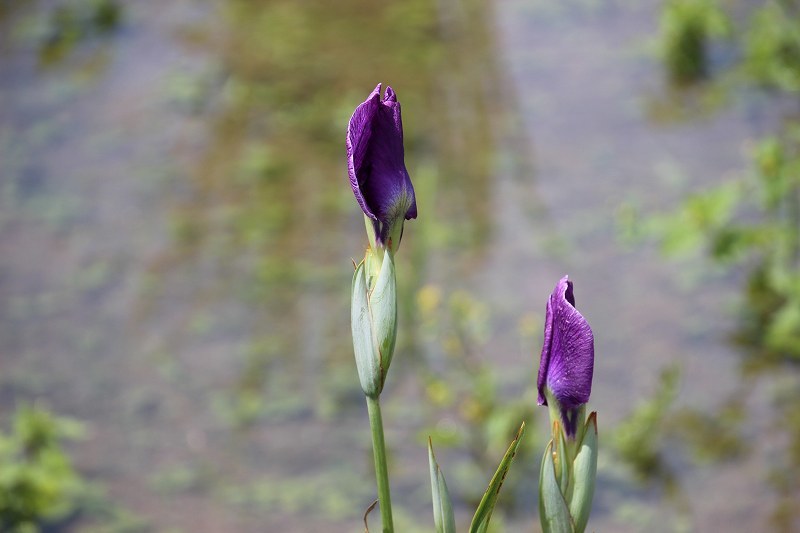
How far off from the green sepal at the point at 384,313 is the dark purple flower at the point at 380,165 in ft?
0.14

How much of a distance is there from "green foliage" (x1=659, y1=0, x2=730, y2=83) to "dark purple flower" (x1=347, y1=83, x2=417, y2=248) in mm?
3285

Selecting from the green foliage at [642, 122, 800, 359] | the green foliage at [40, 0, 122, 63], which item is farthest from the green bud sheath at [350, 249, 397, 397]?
the green foliage at [40, 0, 122, 63]

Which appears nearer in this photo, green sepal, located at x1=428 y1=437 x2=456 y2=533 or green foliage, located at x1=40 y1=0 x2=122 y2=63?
green sepal, located at x1=428 y1=437 x2=456 y2=533

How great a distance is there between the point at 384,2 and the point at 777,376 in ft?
8.91

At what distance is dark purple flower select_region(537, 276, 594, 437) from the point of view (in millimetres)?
1020

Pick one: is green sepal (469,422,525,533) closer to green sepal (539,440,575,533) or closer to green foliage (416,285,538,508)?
green sepal (539,440,575,533)

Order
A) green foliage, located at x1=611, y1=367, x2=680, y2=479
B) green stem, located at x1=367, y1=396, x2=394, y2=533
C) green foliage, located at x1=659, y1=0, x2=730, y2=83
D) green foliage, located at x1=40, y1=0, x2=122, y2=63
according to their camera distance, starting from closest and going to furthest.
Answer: green stem, located at x1=367, y1=396, x2=394, y2=533, green foliage, located at x1=611, y1=367, x2=680, y2=479, green foliage, located at x1=659, y1=0, x2=730, y2=83, green foliage, located at x1=40, y1=0, x2=122, y2=63

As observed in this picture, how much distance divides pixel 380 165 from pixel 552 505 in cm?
37

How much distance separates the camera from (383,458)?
39.8 inches

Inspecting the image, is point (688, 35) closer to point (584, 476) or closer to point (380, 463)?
point (584, 476)

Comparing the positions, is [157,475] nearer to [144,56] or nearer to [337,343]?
[337,343]

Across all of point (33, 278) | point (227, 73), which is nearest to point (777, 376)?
point (33, 278)

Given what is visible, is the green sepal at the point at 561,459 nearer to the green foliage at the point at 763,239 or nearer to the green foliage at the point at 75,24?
the green foliage at the point at 763,239

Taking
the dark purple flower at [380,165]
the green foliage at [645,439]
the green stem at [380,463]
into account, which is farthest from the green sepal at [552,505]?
the green foliage at [645,439]
